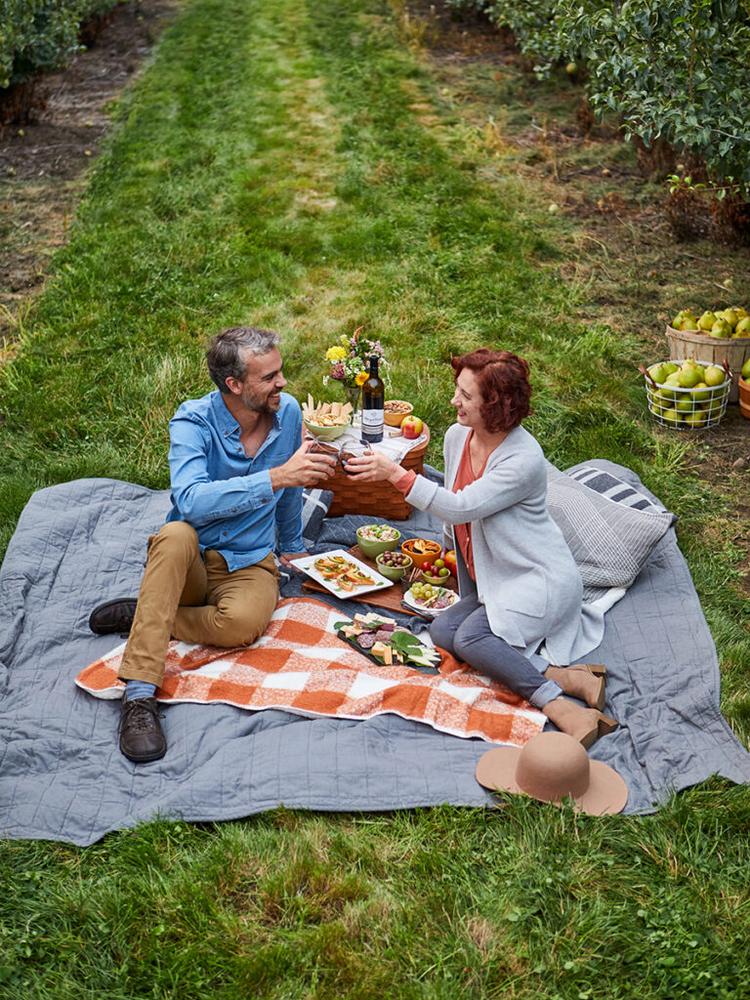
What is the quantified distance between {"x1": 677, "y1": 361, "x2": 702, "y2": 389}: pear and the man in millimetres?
2977

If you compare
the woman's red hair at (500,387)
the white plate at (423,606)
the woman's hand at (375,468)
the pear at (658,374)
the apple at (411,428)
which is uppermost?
the woman's red hair at (500,387)

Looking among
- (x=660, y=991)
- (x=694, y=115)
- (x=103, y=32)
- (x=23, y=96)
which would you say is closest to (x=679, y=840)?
(x=660, y=991)

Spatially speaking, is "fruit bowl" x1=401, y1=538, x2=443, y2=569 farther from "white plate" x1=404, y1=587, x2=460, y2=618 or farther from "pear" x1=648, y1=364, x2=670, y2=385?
"pear" x1=648, y1=364, x2=670, y2=385

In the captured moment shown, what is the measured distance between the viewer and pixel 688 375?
6984 millimetres

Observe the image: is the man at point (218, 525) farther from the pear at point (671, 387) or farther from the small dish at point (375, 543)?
the pear at point (671, 387)

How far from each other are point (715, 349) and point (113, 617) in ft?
14.3

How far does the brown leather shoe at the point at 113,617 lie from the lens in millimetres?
5156

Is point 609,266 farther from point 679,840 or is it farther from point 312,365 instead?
point 679,840

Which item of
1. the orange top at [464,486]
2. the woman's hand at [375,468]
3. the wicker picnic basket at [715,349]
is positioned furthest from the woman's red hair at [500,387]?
the wicker picnic basket at [715,349]

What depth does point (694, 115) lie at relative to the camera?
6781 mm

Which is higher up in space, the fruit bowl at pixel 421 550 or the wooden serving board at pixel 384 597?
the fruit bowl at pixel 421 550

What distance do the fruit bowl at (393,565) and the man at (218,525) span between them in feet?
2.08

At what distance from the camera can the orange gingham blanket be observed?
4461 millimetres

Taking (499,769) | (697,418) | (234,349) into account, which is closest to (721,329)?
(697,418)
